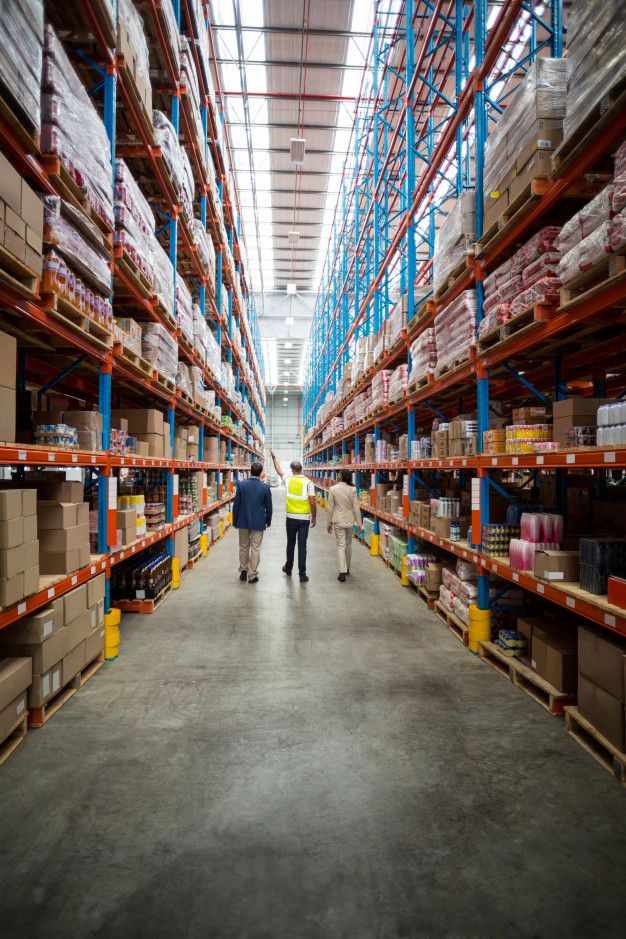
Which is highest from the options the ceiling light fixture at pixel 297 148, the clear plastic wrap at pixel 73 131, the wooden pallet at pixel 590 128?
the ceiling light fixture at pixel 297 148

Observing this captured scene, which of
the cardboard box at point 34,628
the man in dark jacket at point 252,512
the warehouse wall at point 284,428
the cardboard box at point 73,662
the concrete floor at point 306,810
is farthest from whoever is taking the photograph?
the warehouse wall at point 284,428

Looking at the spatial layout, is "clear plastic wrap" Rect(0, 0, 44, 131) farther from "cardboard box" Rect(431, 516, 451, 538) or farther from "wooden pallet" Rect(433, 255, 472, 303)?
"cardboard box" Rect(431, 516, 451, 538)

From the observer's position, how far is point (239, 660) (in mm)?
4480

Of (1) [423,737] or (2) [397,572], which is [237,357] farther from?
(1) [423,737]

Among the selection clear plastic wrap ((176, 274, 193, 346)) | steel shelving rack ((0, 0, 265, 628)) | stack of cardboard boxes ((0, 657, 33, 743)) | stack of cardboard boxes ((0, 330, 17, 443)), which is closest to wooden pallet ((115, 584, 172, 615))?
steel shelving rack ((0, 0, 265, 628))

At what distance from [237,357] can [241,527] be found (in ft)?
27.5

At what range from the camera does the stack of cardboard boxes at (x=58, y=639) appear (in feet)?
10.4

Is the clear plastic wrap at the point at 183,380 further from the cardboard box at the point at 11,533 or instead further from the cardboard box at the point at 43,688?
the cardboard box at the point at 43,688

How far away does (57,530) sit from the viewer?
11.9 feet

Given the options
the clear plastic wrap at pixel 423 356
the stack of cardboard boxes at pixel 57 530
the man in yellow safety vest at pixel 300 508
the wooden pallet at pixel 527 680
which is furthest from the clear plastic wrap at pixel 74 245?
the wooden pallet at pixel 527 680

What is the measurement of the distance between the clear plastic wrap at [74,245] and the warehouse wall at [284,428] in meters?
40.3

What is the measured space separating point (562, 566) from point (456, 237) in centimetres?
360

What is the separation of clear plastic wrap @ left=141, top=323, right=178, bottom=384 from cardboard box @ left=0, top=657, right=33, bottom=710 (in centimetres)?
355

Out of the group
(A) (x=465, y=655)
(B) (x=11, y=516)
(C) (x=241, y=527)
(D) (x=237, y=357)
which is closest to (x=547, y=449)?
(A) (x=465, y=655)
